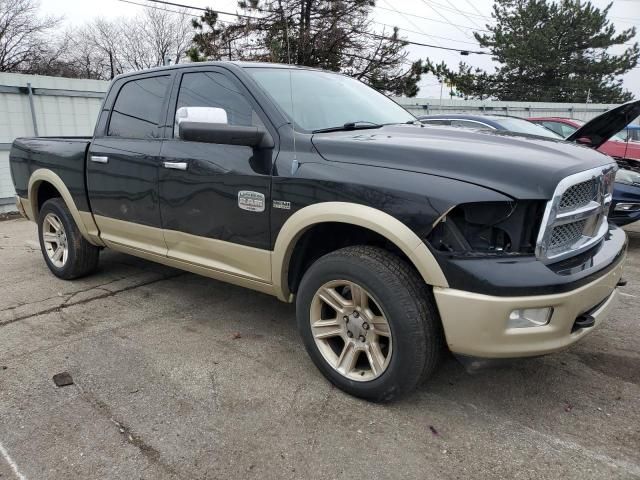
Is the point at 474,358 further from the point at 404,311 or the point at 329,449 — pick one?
the point at 329,449

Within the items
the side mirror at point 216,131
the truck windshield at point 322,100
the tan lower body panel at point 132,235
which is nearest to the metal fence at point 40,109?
the tan lower body panel at point 132,235

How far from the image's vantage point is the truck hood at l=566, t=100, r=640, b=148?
3936mm

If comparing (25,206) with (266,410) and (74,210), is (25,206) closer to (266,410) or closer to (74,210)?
(74,210)

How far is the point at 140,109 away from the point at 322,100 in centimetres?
158

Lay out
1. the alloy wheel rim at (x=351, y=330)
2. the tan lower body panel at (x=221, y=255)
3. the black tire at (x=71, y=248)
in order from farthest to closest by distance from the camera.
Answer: the black tire at (x=71, y=248) → the tan lower body panel at (x=221, y=255) → the alloy wheel rim at (x=351, y=330)

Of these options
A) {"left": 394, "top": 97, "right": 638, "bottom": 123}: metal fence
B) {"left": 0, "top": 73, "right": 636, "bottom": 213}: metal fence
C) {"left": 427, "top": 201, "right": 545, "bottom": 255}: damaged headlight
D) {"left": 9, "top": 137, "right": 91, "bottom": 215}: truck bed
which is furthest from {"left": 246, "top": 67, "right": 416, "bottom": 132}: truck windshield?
{"left": 394, "top": 97, "right": 638, "bottom": 123}: metal fence

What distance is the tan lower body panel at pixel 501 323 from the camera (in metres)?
2.29

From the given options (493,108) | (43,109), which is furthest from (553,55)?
(43,109)

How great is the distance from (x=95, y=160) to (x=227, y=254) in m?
1.70

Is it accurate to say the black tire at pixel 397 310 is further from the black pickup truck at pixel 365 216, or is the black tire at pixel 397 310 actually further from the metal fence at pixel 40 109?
the metal fence at pixel 40 109

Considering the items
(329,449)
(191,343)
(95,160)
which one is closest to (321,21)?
(95,160)

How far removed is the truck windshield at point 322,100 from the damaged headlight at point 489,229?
1.14 metres

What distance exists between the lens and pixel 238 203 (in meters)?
3.19

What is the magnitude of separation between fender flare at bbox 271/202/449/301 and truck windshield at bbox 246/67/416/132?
614 millimetres
